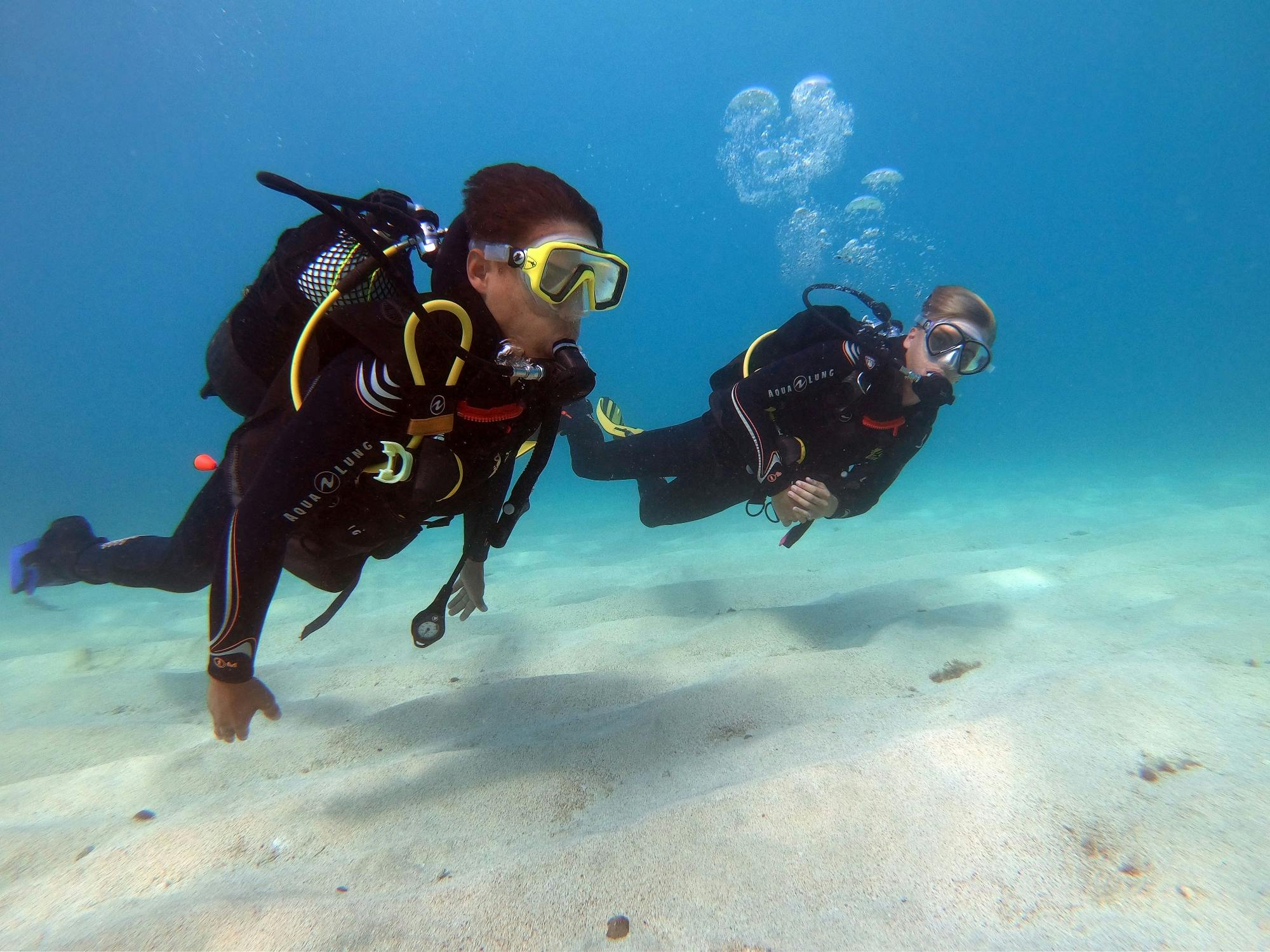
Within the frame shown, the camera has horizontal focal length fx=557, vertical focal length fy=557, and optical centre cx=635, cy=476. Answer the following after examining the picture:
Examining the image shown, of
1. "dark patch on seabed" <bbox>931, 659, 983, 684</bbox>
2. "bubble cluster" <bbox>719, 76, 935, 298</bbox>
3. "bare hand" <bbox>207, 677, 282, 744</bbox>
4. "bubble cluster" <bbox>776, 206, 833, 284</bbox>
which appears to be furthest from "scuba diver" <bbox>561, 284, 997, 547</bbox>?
"bubble cluster" <bbox>776, 206, 833, 284</bbox>

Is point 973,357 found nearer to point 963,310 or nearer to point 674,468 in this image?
point 963,310

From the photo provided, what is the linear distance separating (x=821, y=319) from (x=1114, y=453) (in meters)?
39.1

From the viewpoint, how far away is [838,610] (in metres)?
4.67

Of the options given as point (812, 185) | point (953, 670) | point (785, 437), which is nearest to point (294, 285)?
point (785, 437)

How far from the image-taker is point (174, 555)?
3344 millimetres

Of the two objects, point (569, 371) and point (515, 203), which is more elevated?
point (515, 203)

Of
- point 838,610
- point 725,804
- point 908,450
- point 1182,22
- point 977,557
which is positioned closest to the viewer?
point 725,804

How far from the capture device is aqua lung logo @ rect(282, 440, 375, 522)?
2062 mm

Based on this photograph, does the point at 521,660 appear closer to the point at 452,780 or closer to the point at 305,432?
the point at 452,780

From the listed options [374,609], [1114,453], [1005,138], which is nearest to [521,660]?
[374,609]

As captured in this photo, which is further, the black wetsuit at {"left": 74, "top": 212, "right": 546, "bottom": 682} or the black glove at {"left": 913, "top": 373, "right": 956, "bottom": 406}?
the black glove at {"left": 913, "top": 373, "right": 956, "bottom": 406}

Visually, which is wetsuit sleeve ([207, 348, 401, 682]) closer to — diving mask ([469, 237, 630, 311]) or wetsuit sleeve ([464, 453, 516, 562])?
diving mask ([469, 237, 630, 311])

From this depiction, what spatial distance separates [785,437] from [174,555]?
4.27 meters

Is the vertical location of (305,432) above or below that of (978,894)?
above
